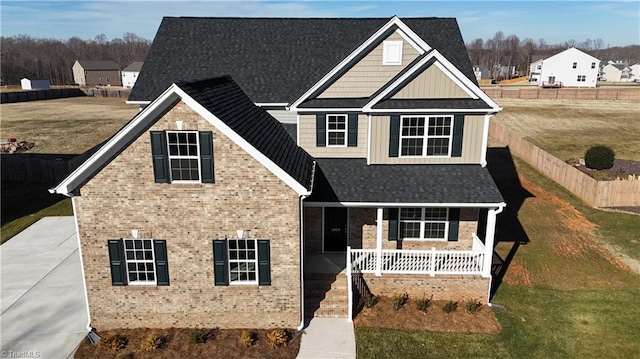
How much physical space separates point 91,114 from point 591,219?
210 ft

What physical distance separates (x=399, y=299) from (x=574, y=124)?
149 ft

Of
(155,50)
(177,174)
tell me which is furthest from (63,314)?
(155,50)

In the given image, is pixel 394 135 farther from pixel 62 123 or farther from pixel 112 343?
pixel 62 123

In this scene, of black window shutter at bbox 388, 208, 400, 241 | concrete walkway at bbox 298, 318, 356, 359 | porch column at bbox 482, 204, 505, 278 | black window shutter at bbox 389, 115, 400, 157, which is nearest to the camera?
concrete walkway at bbox 298, 318, 356, 359

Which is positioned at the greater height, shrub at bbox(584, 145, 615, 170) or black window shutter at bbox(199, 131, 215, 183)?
black window shutter at bbox(199, 131, 215, 183)

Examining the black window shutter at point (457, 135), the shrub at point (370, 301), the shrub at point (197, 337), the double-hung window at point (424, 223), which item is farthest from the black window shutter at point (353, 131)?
the shrub at point (197, 337)

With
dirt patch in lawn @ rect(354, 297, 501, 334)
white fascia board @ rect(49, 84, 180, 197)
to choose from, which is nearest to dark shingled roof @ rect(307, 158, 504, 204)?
dirt patch in lawn @ rect(354, 297, 501, 334)

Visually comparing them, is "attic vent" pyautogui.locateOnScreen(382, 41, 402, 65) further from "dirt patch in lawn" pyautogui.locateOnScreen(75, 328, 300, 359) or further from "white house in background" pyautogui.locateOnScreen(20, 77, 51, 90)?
"white house in background" pyautogui.locateOnScreen(20, 77, 51, 90)

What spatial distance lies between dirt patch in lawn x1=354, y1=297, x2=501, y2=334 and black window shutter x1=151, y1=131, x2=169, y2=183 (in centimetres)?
797

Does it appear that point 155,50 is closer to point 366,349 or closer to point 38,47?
point 366,349

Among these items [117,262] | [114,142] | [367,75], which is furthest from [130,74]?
[114,142]

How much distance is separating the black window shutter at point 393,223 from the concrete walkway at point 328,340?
4.25 meters

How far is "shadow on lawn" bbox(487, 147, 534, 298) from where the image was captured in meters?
18.9

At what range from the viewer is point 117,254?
1354 centimetres
